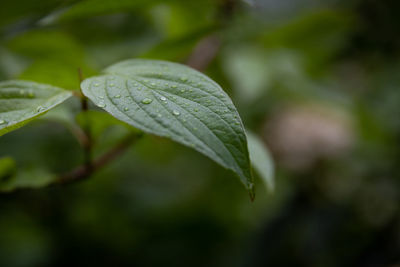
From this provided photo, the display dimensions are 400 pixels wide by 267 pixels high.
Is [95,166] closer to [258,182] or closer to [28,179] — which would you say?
[28,179]

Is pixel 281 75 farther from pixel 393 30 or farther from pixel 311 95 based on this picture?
pixel 393 30

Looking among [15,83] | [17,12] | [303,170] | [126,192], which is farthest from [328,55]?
[15,83]

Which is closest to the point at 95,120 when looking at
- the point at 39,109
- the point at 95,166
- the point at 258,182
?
the point at 95,166

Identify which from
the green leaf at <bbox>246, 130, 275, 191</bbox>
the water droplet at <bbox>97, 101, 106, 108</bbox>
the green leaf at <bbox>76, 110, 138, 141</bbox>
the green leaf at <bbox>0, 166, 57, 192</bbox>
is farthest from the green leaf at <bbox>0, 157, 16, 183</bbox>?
the green leaf at <bbox>246, 130, 275, 191</bbox>

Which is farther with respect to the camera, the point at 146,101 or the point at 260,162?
the point at 260,162

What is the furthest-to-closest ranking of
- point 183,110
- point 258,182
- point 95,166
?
point 258,182 → point 95,166 → point 183,110

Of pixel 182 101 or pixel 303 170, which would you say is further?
pixel 303 170

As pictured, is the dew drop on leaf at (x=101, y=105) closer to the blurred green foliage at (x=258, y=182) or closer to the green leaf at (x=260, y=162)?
the green leaf at (x=260, y=162)
